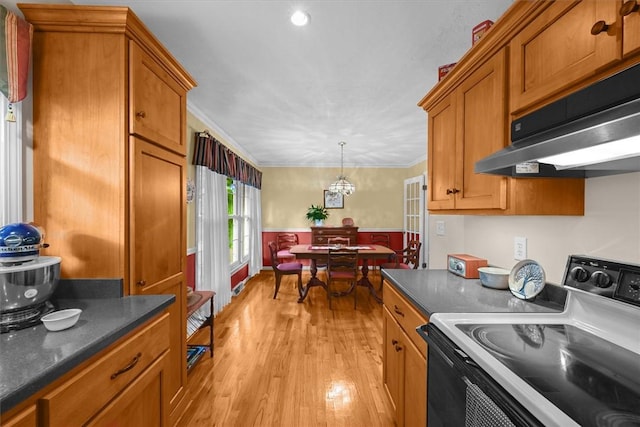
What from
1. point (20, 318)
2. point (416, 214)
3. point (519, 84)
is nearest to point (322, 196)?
point (416, 214)

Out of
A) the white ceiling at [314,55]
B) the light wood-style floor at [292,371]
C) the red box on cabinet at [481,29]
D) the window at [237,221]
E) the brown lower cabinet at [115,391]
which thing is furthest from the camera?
the window at [237,221]

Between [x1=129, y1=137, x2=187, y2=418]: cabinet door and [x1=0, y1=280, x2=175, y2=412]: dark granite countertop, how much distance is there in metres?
0.18

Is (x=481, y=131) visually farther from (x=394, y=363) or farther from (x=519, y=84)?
(x=394, y=363)

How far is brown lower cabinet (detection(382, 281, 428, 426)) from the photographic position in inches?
49.6

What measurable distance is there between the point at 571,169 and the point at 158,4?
2.21m

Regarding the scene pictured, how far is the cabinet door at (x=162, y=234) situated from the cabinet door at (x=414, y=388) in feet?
3.97

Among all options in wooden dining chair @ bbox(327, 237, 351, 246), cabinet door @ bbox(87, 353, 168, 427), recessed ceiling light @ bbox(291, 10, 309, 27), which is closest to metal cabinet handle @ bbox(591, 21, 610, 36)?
recessed ceiling light @ bbox(291, 10, 309, 27)

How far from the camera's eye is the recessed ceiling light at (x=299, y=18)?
1630 mm

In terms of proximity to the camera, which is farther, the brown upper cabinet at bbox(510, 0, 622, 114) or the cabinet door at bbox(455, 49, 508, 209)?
the cabinet door at bbox(455, 49, 508, 209)

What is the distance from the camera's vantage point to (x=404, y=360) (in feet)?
4.86

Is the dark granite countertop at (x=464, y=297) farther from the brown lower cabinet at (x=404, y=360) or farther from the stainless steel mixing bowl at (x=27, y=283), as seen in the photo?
the stainless steel mixing bowl at (x=27, y=283)

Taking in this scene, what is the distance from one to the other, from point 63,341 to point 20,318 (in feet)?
0.97

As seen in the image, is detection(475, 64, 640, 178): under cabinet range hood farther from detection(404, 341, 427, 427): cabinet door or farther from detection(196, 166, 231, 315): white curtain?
detection(196, 166, 231, 315): white curtain

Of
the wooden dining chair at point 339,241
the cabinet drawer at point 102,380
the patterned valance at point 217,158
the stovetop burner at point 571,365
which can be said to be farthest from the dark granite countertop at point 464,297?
the wooden dining chair at point 339,241
